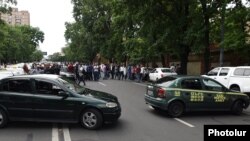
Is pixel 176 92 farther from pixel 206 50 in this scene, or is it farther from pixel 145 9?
pixel 145 9

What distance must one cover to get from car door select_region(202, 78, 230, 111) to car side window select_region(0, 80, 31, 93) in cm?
614

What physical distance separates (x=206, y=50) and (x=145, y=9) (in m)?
5.83

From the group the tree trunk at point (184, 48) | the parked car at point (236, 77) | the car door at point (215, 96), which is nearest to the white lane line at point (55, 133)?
the car door at point (215, 96)

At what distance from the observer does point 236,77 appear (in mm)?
18234

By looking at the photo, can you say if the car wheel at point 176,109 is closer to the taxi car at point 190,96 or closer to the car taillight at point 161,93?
the taxi car at point 190,96

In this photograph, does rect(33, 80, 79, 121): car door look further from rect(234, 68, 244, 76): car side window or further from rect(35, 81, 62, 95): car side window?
rect(234, 68, 244, 76): car side window

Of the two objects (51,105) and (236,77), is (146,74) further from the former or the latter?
(51,105)

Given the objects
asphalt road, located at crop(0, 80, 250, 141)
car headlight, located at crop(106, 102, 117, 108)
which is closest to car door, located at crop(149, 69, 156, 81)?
asphalt road, located at crop(0, 80, 250, 141)

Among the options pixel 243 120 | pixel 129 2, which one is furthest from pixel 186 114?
pixel 129 2

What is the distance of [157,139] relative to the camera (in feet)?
28.2

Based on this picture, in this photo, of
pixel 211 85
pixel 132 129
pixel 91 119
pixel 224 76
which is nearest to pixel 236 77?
pixel 224 76

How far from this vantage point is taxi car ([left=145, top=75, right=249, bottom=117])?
11.8 metres

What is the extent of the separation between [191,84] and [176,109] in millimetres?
1069

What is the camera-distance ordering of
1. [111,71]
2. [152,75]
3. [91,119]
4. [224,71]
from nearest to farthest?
1. [91,119]
2. [224,71]
3. [152,75]
4. [111,71]
